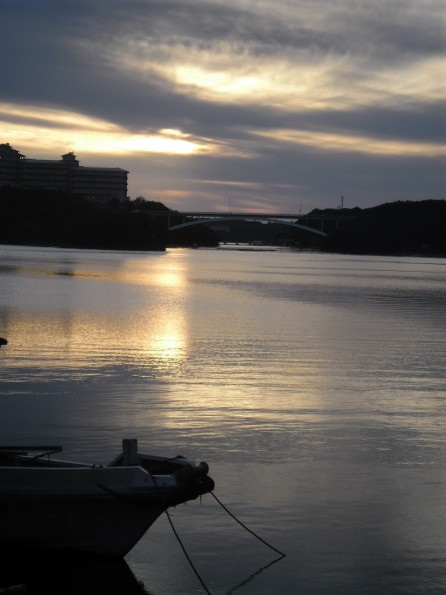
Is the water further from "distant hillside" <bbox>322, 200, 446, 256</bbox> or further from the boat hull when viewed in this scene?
"distant hillside" <bbox>322, 200, 446, 256</bbox>

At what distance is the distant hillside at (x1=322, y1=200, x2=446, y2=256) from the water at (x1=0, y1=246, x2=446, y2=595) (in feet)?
476

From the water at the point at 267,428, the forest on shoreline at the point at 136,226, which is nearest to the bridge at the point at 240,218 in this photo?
the forest on shoreline at the point at 136,226


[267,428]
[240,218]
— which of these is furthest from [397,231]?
[267,428]

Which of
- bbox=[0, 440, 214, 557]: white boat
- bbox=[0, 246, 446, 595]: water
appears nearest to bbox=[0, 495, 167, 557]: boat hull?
bbox=[0, 440, 214, 557]: white boat

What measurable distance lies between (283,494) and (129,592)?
8.95 ft

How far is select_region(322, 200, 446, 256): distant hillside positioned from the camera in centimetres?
17300

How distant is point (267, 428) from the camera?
41.9ft

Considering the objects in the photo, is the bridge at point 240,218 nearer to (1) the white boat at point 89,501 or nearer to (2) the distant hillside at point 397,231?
(2) the distant hillside at point 397,231

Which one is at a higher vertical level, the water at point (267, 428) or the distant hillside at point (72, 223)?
the distant hillside at point (72, 223)

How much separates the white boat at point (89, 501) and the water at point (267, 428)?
40cm

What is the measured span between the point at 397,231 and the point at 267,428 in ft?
546

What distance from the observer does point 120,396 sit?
1523 centimetres

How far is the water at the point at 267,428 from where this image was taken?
793cm

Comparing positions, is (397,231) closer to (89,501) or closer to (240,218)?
(240,218)
